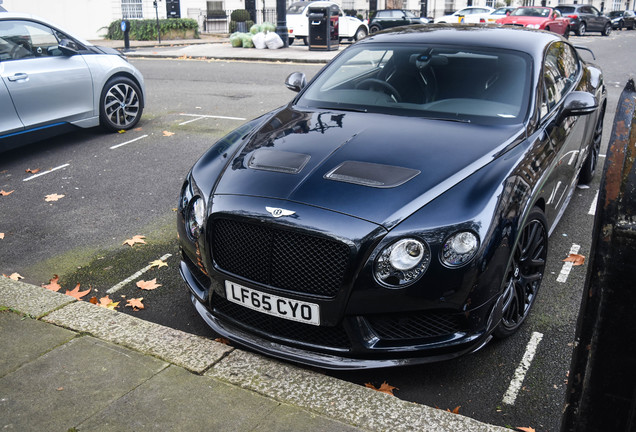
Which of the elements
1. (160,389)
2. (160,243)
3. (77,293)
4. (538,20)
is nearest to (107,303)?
(77,293)

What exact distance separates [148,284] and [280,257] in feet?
5.42

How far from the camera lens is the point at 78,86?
25.9 ft

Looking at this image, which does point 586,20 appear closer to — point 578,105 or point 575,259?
point 575,259

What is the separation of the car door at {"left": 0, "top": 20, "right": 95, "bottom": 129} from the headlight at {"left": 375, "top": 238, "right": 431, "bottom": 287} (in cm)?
574

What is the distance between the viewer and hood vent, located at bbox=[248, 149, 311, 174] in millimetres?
3584

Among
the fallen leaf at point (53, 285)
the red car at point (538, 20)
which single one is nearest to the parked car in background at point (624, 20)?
the red car at point (538, 20)

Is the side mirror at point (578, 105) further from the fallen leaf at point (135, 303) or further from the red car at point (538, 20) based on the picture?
the red car at point (538, 20)

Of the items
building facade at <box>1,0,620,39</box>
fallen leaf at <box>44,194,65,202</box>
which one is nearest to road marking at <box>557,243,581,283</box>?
fallen leaf at <box>44,194,65,202</box>

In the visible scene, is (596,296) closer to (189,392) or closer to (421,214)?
(421,214)

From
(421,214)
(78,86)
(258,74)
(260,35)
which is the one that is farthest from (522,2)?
(421,214)

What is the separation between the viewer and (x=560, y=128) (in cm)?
438

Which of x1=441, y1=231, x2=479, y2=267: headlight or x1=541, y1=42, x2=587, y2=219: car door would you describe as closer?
x1=441, y1=231, x2=479, y2=267: headlight

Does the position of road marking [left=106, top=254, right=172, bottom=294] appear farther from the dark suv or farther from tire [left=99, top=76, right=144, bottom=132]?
the dark suv

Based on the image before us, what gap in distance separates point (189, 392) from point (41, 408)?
2.22ft
